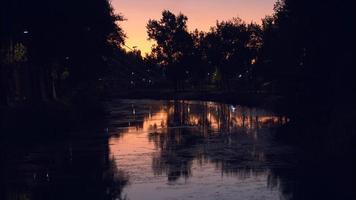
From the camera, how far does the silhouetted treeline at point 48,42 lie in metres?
55.2

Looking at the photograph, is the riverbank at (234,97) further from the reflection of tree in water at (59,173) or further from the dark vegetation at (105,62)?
the reflection of tree in water at (59,173)

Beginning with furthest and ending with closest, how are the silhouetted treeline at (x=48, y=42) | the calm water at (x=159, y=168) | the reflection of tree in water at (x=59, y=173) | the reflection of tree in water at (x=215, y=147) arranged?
the silhouetted treeline at (x=48, y=42) < the reflection of tree in water at (x=215, y=147) < the reflection of tree in water at (x=59, y=173) < the calm water at (x=159, y=168)

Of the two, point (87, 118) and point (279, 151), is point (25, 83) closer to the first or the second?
point (87, 118)

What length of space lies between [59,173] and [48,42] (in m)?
32.1

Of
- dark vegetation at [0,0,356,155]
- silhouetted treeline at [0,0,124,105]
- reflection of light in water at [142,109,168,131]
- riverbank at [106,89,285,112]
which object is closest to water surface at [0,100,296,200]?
dark vegetation at [0,0,356,155]

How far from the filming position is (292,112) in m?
55.4

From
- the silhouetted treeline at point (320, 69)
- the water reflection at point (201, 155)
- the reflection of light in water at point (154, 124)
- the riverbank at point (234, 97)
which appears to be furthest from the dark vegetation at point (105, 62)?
the reflection of light in water at point (154, 124)

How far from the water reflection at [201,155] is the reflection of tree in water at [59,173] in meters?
0.90

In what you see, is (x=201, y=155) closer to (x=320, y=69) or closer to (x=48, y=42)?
(x=320, y=69)

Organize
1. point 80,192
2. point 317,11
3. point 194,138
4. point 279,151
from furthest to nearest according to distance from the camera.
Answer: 1. point 194,138
2. point 317,11
3. point 279,151
4. point 80,192

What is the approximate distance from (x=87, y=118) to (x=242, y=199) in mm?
49736

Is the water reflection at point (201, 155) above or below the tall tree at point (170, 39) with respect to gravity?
below

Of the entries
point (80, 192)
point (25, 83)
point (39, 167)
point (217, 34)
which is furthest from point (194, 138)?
point (217, 34)

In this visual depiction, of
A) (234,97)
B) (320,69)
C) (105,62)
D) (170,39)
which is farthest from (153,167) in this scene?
(170,39)
